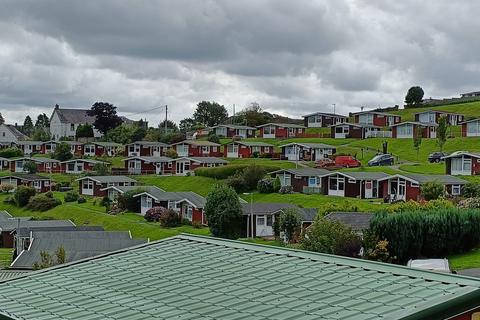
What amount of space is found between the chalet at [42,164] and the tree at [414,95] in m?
59.2

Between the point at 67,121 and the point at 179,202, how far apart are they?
83901 millimetres

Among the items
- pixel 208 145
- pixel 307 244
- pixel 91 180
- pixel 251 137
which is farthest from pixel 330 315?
pixel 251 137

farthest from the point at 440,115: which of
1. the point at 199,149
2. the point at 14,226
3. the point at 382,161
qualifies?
the point at 14,226

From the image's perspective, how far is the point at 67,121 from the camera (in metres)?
136

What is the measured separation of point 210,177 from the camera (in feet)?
236

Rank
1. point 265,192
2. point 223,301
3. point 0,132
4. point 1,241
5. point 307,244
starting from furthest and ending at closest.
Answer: point 0,132 → point 265,192 → point 1,241 → point 307,244 → point 223,301

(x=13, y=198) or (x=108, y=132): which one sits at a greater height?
(x=108, y=132)

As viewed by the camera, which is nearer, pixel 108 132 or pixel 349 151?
pixel 349 151

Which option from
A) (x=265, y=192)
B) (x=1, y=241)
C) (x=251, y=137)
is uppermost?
(x=251, y=137)

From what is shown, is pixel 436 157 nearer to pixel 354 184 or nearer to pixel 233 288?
pixel 354 184

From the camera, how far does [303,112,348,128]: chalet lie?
10712 centimetres

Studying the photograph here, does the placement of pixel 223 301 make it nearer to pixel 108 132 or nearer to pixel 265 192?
pixel 265 192

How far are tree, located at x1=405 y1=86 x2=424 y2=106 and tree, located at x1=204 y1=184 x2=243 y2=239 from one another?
75.5m

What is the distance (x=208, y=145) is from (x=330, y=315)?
85.6 metres
